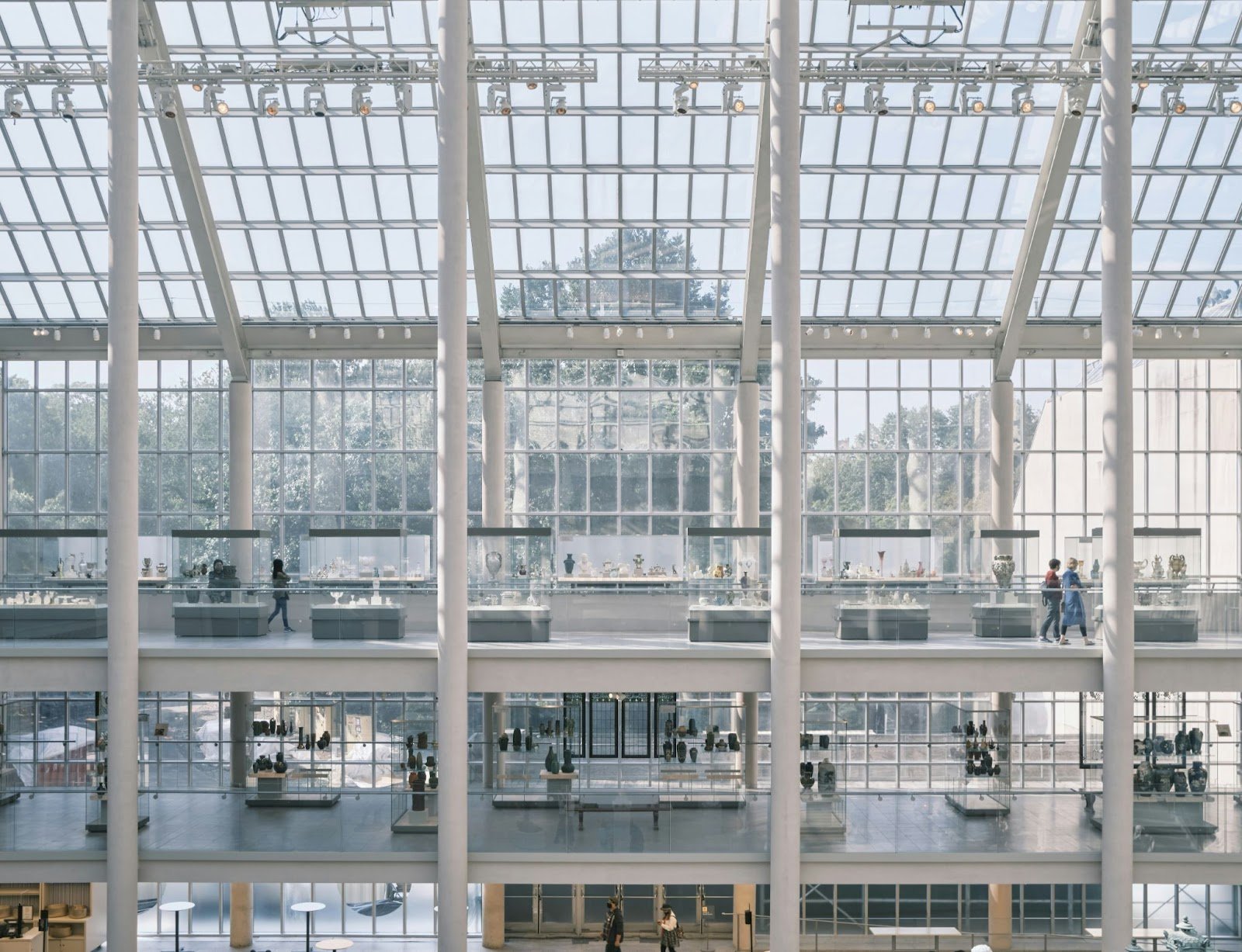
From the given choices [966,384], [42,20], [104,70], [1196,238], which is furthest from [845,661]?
[42,20]

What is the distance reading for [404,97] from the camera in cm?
2612

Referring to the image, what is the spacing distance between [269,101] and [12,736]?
15.7 meters

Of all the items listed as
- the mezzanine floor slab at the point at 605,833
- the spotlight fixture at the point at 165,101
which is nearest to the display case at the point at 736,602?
the mezzanine floor slab at the point at 605,833

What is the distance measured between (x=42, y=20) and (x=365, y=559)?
48.2 feet

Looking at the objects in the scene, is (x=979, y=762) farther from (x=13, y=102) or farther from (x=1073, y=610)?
(x=13, y=102)

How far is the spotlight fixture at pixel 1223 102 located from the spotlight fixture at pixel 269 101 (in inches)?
819

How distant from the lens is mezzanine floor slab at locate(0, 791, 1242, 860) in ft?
73.2

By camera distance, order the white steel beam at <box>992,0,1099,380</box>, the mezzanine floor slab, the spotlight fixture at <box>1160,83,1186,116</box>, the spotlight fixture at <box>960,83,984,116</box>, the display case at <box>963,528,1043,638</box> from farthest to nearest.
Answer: the white steel beam at <box>992,0,1099,380</box> → the spotlight fixture at <box>960,83,984,116</box> → the spotlight fixture at <box>1160,83,1186,116</box> → the display case at <box>963,528,1043,638</box> → the mezzanine floor slab

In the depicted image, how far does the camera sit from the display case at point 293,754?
2430cm

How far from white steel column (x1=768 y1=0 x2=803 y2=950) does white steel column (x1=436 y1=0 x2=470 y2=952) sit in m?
5.73

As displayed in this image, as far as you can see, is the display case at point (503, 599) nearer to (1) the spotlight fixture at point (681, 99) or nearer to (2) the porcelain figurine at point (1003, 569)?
(2) the porcelain figurine at point (1003, 569)

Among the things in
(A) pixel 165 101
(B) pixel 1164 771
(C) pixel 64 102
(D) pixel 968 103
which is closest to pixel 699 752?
(B) pixel 1164 771

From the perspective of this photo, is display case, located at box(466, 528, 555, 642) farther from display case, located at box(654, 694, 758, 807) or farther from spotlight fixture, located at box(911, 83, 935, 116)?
spotlight fixture, located at box(911, 83, 935, 116)

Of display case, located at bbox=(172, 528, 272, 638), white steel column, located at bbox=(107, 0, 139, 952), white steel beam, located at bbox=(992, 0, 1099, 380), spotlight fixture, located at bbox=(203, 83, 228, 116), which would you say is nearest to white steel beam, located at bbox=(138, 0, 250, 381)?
spotlight fixture, located at bbox=(203, 83, 228, 116)
